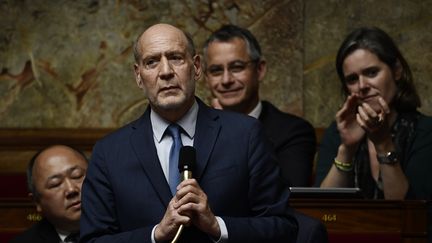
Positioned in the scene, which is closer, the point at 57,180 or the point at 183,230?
the point at 183,230

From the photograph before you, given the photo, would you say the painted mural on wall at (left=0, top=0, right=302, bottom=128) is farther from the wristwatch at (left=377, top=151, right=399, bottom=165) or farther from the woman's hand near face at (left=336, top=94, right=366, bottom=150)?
the wristwatch at (left=377, top=151, right=399, bottom=165)

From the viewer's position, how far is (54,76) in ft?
23.3

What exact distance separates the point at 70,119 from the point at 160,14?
87 centimetres

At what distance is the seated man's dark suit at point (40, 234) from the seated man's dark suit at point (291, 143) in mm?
1181

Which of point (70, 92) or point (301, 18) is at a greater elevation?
point (301, 18)

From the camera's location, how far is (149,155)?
4137 mm

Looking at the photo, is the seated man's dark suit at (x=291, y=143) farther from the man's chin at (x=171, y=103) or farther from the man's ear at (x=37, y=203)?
the man's chin at (x=171, y=103)

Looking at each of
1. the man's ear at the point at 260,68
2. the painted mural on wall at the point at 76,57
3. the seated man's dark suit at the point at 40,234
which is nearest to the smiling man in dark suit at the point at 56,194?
the seated man's dark suit at the point at 40,234

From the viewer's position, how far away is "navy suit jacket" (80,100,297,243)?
158 inches

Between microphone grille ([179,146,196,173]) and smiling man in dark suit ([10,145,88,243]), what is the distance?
148 cm

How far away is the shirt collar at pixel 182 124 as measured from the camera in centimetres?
422

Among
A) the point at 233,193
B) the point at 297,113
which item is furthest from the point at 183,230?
the point at 297,113

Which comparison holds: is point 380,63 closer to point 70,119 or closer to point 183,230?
point 183,230

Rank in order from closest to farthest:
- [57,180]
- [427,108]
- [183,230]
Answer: [183,230], [57,180], [427,108]
